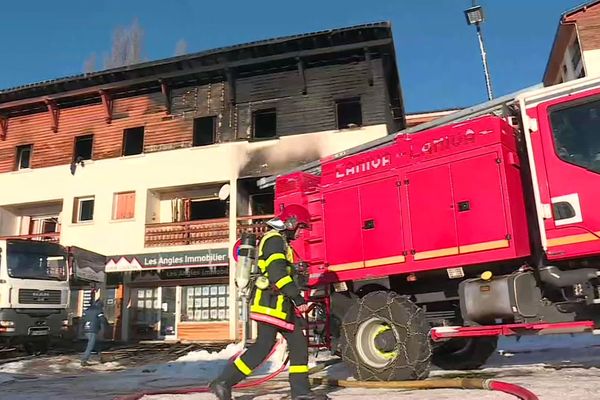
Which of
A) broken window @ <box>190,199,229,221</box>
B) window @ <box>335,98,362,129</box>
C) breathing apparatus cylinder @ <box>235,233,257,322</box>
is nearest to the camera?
breathing apparatus cylinder @ <box>235,233,257,322</box>

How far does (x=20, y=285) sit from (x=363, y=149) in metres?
10.1

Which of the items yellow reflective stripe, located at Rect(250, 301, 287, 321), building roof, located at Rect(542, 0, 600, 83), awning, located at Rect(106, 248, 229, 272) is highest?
building roof, located at Rect(542, 0, 600, 83)

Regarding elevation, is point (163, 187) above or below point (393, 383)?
above

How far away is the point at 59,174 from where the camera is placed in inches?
854

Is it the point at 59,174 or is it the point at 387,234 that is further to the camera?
the point at 59,174

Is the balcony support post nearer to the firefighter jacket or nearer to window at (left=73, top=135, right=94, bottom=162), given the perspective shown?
window at (left=73, top=135, right=94, bottom=162)

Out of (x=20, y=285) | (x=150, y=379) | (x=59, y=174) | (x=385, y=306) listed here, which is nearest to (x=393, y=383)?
(x=385, y=306)

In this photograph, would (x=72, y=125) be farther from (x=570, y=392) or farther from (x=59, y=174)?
(x=570, y=392)

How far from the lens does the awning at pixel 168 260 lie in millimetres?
18641

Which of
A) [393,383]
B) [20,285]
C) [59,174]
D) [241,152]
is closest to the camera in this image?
[393,383]

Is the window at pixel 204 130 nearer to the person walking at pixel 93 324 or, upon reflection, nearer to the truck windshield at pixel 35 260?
the truck windshield at pixel 35 260

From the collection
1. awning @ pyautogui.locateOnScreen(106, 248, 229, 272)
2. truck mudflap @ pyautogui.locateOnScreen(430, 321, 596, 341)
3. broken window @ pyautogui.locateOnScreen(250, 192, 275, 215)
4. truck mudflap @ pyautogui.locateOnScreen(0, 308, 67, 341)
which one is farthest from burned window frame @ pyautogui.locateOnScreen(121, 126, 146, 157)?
truck mudflap @ pyautogui.locateOnScreen(430, 321, 596, 341)

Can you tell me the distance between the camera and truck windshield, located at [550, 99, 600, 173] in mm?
5773

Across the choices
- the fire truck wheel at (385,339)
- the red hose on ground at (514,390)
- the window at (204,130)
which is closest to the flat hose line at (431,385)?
the red hose on ground at (514,390)
